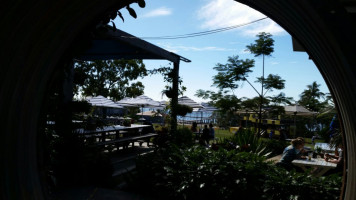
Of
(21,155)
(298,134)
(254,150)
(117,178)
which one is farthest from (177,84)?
(298,134)

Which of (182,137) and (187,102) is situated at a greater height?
(187,102)

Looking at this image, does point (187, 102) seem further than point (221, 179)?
Yes

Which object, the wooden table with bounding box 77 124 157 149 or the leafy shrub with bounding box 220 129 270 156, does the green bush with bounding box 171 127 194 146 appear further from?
the wooden table with bounding box 77 124 157 149

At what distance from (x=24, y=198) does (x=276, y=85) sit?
14804mm

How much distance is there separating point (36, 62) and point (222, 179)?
331cm

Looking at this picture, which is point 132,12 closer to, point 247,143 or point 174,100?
point 247,143

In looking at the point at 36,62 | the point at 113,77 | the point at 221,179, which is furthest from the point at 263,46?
the point at 113,77

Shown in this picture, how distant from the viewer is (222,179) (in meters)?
4.36

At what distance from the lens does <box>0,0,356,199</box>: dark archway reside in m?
1.77

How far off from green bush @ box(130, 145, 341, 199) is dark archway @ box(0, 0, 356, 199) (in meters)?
1.79

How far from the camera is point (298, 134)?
21.5 m

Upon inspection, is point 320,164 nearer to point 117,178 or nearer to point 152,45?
point 117,178

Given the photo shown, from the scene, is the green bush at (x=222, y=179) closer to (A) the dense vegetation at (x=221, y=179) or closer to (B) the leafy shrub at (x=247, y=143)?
(A) the dense vegetation at (x=221, y=179)

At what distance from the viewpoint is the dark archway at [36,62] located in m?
1.77
